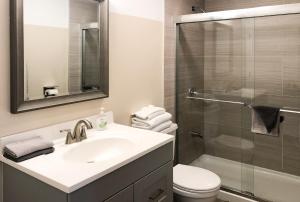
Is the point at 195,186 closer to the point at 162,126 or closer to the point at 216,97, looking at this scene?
the point at 162,126

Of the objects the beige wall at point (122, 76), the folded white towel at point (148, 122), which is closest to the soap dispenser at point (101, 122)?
the beige wall at point (122, 76)

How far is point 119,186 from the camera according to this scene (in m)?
1.27

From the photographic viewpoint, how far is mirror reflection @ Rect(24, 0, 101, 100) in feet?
4.74

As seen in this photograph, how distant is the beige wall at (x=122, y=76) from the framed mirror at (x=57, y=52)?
1.8 inches

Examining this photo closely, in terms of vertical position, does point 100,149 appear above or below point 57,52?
below

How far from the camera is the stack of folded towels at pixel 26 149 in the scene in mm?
1267

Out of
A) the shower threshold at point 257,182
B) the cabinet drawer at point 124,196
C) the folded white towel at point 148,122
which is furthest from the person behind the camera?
the shower threshold at point 257,182

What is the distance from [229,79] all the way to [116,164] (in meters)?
2.01

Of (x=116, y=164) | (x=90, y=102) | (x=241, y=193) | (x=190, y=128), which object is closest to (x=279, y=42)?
(x=190, y=128)

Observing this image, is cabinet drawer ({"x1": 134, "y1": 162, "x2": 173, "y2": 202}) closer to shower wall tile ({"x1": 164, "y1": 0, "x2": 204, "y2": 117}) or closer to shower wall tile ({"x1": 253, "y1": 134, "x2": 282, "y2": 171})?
shower wall tile ({"x1": 164, "y1": 0, "x2": 204, "y2": 117})

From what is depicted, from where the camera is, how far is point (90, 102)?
183cm

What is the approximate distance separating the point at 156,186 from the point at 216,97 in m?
1.68

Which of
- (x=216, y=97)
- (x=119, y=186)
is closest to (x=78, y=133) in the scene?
(x=119, y=186)

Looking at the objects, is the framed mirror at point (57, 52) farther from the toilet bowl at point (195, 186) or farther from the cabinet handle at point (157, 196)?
the toilet bowl at point (195, 186)
